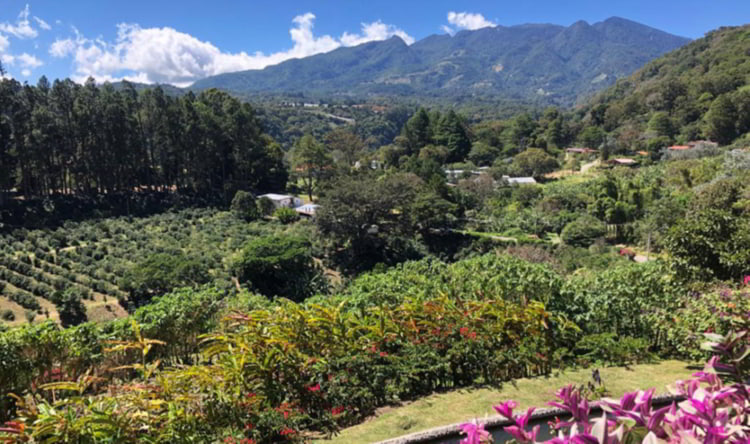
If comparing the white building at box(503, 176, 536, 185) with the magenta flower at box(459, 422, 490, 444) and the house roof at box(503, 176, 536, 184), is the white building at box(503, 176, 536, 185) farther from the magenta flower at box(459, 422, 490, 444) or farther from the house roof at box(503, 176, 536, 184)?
the magenta flower at box(459, 422, 490, 444)

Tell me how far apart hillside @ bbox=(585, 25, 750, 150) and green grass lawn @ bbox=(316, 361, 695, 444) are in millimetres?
44558

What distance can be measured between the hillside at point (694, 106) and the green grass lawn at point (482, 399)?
146ft

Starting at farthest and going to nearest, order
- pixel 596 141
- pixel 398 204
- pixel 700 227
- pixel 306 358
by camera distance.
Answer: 1. pixel 596 141
2. pixel 398 204
3. pixel 700 227
4. pixel 306 358

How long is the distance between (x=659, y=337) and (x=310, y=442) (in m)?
5.75

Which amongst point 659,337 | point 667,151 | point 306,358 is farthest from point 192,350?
point 667,151

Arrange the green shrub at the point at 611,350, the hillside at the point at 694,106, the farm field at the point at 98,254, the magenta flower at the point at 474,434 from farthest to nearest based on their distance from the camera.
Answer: the hillside at the point at 694,106 < the farm field at the point at 98,254 < the green shrub at the point at 611,350 < the magenta flower at the point at 474,434

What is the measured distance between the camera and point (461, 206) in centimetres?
2823

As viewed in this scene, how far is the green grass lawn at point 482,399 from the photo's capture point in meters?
4.36

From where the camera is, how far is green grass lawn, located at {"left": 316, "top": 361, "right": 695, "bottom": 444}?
4.36 m

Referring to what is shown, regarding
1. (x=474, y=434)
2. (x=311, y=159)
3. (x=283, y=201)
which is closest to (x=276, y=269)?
(x=283, y=201)

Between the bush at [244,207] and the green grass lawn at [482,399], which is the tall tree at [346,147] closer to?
the bush at [244,207]

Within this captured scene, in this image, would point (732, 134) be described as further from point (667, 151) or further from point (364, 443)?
point (364, 443)

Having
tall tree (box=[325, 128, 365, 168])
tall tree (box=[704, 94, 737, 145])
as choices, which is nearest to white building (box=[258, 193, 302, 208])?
tall tree (box=[325, 128, 365, 168])

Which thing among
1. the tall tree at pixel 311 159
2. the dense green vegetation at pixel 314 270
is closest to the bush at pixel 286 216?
the dense green vegetation at pixel 314 270
